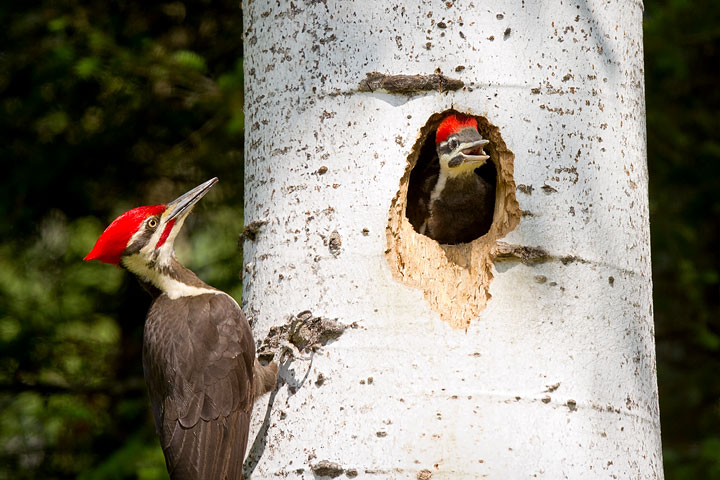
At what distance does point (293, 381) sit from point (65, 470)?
117 inches

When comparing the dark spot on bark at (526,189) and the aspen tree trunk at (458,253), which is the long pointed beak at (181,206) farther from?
the dark spot on bark at (526,189)

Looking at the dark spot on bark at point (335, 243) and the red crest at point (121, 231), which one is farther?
the red crest at point (121, 231)

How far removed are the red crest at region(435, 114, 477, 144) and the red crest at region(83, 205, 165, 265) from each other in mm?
1208

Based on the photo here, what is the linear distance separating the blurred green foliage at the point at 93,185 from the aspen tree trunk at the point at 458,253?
2040 millimetres

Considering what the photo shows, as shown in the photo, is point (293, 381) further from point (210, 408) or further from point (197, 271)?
point (197, 271)

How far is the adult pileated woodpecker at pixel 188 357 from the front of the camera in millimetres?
2920

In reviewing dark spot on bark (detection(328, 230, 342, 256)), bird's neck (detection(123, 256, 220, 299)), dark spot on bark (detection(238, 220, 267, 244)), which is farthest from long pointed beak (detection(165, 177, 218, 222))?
dark spot on bark (detection(328, 230, 342, 256))

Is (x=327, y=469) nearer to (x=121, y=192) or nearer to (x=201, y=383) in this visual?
(x=201, y=383)

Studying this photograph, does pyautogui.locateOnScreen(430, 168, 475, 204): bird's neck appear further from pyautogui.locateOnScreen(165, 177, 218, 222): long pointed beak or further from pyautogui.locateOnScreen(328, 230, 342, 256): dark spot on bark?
pyautogui.locateOnScreen(328, 230, 342, 256): dark spot on bark

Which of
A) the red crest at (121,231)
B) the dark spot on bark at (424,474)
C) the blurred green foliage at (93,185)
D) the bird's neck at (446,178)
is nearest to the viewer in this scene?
the dark spot on bark at (424,474)

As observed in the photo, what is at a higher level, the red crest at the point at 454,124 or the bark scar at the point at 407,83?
the bark scar at the point at 407,83

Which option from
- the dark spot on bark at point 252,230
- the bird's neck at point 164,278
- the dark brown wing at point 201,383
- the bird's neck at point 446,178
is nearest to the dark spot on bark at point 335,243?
the dark spot on bark at point 252,230

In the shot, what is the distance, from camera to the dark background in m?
4.71

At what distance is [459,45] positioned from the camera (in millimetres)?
2535
